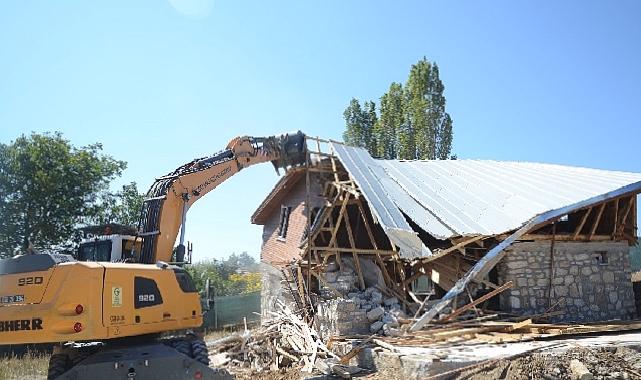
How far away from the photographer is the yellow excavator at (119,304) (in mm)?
7289

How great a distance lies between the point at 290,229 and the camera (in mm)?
17891

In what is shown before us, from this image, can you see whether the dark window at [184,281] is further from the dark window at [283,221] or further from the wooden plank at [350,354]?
the dark window at [283,221]

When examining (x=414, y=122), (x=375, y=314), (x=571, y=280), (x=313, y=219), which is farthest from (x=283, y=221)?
(x=414, y=122)

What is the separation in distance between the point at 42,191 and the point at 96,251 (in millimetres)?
16667

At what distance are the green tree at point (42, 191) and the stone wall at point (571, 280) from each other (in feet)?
67.5

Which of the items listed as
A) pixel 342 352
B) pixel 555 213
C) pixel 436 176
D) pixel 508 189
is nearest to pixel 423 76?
pixel 436 176

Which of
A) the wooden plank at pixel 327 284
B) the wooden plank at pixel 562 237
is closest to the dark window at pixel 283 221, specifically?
the wooden plank at pixel 327 284

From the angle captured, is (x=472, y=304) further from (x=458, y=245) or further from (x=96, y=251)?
(x=96, y=251)

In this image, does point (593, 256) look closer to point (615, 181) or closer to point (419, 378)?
point (615, 181)

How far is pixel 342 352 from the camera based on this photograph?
11.7m

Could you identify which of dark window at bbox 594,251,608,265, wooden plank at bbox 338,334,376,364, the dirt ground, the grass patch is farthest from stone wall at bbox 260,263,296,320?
dark window at bbox 594,251,608,265

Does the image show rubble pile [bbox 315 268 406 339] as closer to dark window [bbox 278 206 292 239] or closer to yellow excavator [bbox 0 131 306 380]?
dark window [bbox 278 206 292 239]

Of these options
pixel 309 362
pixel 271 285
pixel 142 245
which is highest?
pixel 142 245

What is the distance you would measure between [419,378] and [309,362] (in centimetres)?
385
